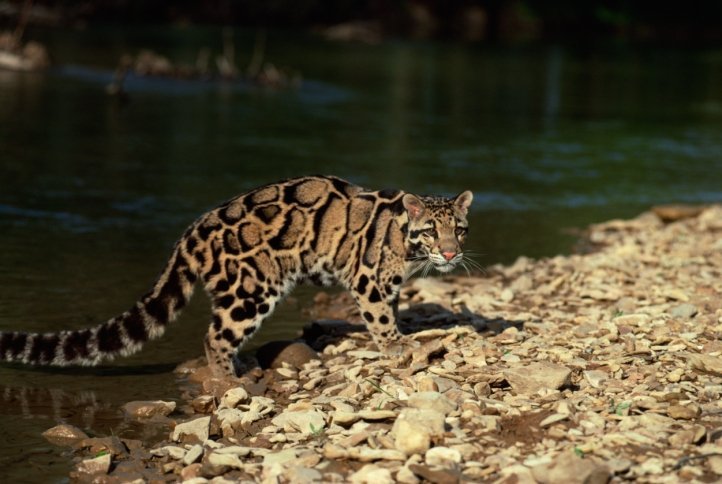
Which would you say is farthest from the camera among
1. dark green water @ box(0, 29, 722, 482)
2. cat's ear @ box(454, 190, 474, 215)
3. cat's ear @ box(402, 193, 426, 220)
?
dark green water @ box(0, 29, 722, 482)

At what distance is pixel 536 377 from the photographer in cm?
1016

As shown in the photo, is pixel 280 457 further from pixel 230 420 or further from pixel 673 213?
pixel 673 213

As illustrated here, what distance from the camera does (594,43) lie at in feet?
324

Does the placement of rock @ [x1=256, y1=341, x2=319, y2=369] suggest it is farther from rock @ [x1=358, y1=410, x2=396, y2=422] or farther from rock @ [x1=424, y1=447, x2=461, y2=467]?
rock @ [x1=424, y1=447, x2=461, y2=467]

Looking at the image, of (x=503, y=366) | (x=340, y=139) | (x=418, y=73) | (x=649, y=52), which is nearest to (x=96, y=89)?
(x=340, y=139)

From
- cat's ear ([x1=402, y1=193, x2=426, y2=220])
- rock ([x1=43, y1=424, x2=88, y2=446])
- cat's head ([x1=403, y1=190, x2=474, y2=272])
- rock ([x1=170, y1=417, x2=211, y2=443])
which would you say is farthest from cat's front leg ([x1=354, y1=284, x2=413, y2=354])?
rock ([x1=43, y1=424, x2=88, y2=446])

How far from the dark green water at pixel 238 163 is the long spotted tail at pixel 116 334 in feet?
1.57

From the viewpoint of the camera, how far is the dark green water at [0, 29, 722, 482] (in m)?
13.6

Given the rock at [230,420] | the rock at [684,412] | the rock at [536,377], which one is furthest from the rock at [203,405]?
the rock at [684,412]

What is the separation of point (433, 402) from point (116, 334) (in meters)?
3.51

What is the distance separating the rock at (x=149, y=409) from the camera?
10750 mm

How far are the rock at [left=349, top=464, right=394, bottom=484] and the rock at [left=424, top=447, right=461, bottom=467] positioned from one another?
37 cm

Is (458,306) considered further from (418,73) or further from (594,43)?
(594,43)

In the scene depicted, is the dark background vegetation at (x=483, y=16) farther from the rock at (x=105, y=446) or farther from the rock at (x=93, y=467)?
the rock at (x=93, y=467)
